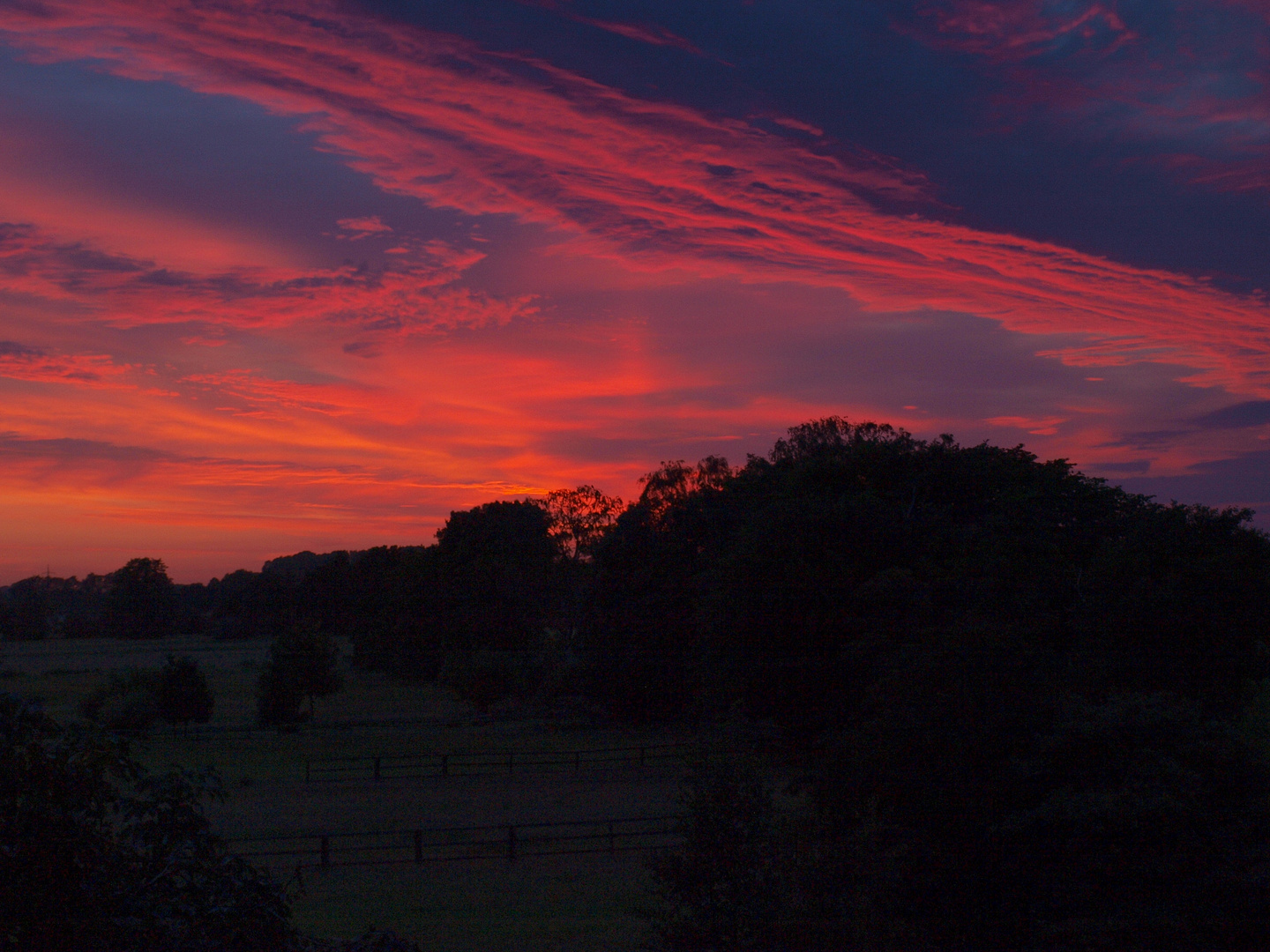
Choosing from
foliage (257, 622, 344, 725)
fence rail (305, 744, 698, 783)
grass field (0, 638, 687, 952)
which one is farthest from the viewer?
foliage (257, 622, 344, 725)

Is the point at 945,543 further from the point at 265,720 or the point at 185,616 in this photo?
the point at 185,616

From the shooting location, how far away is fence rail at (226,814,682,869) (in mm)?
22766

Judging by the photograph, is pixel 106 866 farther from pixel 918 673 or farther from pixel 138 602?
pixel 138 602

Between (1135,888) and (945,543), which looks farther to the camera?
(945,543)

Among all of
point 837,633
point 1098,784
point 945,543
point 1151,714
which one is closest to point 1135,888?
point 1098,784

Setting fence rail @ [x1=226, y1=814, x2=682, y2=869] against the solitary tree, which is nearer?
fence rail @ [x1=226, y1=814, x2=682, y2=869]

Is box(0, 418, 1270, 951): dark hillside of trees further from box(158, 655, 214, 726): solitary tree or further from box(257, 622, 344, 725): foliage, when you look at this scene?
box(158, 655, 214, 726): solitary tree

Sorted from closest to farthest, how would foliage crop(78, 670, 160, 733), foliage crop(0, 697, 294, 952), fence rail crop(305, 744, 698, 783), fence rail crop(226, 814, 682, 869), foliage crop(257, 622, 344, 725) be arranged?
1. foliage crop(0, 697, 294, 952)
2. fence rail crop(226, 814, 682, 869)
3. fence rail crop(305, 744, 698, 783)
4. foliage crop(78, 670, 160, 733)
5. foliage crop(257, 622, 344, 725)

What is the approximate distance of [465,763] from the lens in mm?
37375

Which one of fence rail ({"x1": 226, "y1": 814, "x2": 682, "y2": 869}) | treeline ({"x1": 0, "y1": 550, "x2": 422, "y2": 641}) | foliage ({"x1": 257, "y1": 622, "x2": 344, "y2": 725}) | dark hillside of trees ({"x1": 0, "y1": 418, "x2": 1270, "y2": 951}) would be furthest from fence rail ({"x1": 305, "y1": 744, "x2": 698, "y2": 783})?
treeline ({"x1": 0, "y1": 550, "x2": 422, "y2": 641})

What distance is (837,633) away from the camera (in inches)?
A: 1292

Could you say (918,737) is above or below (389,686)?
above

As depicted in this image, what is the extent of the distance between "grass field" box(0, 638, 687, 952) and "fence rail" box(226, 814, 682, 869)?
46 cm

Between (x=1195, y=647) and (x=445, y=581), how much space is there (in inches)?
2392
